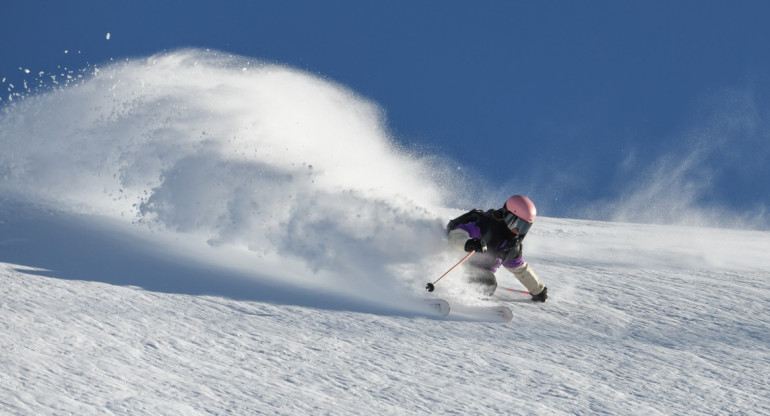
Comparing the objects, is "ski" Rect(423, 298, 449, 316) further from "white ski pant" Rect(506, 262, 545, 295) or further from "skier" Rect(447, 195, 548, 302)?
"white ski pant" Rect(506, 262, 545, 295)

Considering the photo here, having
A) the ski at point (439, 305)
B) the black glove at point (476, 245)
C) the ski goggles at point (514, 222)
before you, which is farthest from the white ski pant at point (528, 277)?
the ski at point (439, 305)

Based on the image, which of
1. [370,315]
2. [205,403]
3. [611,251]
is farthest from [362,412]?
[611,251]

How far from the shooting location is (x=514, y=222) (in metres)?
5.12

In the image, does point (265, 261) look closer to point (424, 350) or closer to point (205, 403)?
point (424, 350)

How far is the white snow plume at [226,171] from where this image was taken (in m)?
5.44

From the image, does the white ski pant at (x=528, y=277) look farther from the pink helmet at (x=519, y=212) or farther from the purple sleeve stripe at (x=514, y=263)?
the pink helmet at (x=519, y=212)

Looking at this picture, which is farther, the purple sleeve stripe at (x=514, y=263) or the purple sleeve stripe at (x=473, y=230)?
the purple sleeve stripe at (x=514, y=263)

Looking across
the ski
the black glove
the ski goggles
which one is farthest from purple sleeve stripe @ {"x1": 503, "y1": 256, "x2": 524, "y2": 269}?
the ski

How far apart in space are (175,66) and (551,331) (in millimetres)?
6151

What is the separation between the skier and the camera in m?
5.09

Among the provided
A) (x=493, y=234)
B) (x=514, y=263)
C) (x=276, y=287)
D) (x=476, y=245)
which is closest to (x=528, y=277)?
(x=514, y=263)

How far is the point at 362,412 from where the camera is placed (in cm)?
322

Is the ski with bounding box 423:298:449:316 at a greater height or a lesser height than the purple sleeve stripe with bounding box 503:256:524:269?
lesser

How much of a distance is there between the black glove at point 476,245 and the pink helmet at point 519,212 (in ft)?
1.16
